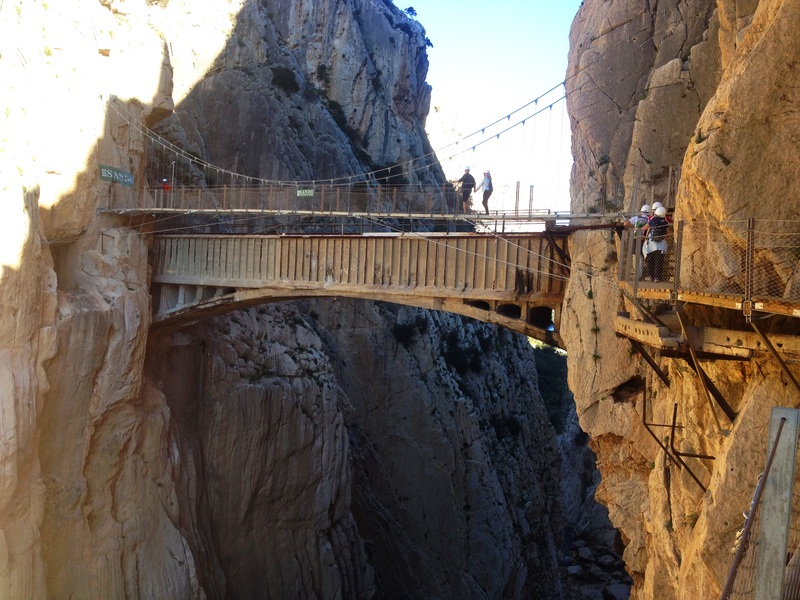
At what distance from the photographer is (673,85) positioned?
10.5m

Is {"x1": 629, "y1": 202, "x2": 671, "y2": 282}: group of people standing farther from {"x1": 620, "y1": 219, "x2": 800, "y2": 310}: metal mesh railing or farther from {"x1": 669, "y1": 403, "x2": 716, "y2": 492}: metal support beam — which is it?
{"x1": 669, "y1": 403, "x2": 716, "y2": 492}: metal support beam

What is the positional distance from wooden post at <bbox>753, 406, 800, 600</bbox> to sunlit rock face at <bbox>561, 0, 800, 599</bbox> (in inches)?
86.8

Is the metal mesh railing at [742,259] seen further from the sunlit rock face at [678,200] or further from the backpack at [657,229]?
the backpack at [657,229]

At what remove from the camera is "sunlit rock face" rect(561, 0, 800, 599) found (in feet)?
20.8

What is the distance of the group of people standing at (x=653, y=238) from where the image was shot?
8461mm

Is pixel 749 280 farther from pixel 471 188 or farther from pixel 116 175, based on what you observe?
pixel 116 175

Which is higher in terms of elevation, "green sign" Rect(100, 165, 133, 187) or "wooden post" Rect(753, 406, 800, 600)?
"green sign" Rect(100, 165, 133, 187)

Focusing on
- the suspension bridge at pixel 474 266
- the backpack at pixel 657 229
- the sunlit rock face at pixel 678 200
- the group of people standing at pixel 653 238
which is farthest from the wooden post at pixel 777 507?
the backpack at pixel 657 229

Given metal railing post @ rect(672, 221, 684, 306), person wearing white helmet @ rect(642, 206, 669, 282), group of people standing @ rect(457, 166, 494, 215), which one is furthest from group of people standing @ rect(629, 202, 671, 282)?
group of people standing @ rect(457, 166, 494, 215)

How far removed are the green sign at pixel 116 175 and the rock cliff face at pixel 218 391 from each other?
5.6 inches

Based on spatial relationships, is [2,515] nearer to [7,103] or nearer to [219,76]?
[7,103]

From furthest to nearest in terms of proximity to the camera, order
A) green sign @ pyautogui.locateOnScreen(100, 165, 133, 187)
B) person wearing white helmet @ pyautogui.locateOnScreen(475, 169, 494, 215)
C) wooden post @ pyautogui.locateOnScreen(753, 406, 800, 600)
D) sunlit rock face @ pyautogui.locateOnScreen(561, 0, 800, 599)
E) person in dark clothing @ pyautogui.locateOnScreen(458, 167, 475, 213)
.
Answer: green sign @ pyautogui.locateOnScreen(100, 165, 133, 187) → person in dark clothing @ pyautogui.locateOnScreen(458, 167, 475, 213) → person wearing white helmet @ pyautogui.locateOnScreen(475, 169, 494, 215) → sunlit rock face @ pyautogui.locateOnScreen(561, 0, 800, 599) → wooden post @ pyautogui.locateOnScreen(753, 406, 800, 600)

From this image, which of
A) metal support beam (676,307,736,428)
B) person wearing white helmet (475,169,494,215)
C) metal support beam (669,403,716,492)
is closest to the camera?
metal support beam (676,307,736,428)

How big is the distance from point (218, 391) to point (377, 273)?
675 cm
